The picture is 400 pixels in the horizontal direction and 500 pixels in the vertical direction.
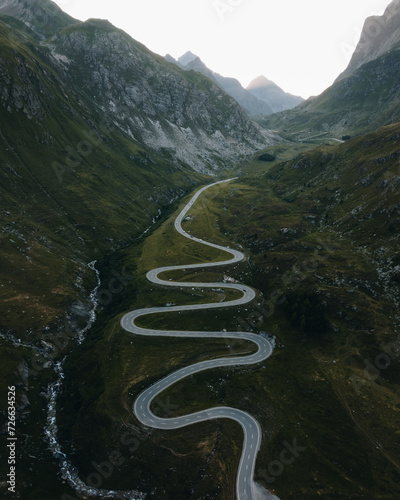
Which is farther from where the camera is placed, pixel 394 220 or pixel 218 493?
pixel 394 220

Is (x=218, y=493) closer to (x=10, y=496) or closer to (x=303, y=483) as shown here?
(x=303, y=483)

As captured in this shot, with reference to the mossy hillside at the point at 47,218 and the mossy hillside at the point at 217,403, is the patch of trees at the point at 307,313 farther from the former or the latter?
the mossy hillside at the point at 47,218

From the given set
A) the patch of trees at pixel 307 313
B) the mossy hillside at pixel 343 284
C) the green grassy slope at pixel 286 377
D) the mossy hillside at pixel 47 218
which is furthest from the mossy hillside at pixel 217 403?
the mossy hillside at pixel 47 218

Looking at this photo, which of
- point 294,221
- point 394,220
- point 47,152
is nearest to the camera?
point 394,220

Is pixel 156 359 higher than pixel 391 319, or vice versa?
pixel 391 319

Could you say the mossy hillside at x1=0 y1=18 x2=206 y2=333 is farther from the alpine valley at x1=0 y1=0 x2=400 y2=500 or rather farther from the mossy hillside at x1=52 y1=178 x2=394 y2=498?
the mossy hillside at x1=52 y1=178 x2=394 y2=498

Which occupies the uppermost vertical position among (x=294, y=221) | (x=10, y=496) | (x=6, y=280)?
(x=294, y=221)

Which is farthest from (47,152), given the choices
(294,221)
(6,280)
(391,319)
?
(391,319)

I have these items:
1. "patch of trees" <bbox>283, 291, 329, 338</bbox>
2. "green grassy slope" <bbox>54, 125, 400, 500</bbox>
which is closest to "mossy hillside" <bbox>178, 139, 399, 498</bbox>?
"green grassy slope" <bbox>54, 125, 400, 500</bbox>
